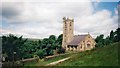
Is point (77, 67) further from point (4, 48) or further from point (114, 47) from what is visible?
point (4, 48)

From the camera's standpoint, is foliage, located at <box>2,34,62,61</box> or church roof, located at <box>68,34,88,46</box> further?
church roof, located at <box>68,34,88,46</box>

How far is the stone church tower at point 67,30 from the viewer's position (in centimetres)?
5868

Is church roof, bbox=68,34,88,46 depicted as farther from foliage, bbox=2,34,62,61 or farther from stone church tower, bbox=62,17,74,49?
foliage, bbox=2,34,62,61

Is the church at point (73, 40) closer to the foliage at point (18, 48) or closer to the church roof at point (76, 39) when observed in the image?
the church roof at point (76, 39)

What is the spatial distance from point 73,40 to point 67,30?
3.30 metres

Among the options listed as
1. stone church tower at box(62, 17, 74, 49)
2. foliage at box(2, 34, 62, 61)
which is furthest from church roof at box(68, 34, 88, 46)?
foliage at box(2, 34, 62, 61)

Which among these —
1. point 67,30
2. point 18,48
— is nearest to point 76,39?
point 67,30

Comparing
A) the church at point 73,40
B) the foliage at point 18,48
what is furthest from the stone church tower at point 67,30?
the foliage at point 18,48

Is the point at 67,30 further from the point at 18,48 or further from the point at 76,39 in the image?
the point at 18,48

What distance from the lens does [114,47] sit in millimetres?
28516

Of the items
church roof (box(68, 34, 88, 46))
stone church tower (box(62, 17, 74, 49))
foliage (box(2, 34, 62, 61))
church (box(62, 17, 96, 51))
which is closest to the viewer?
foliage (box(2, 34, 62, 61))

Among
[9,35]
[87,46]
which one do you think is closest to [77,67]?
[9,35]

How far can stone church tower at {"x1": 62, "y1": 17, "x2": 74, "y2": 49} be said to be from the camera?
193ft

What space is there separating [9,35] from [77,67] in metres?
24.6
